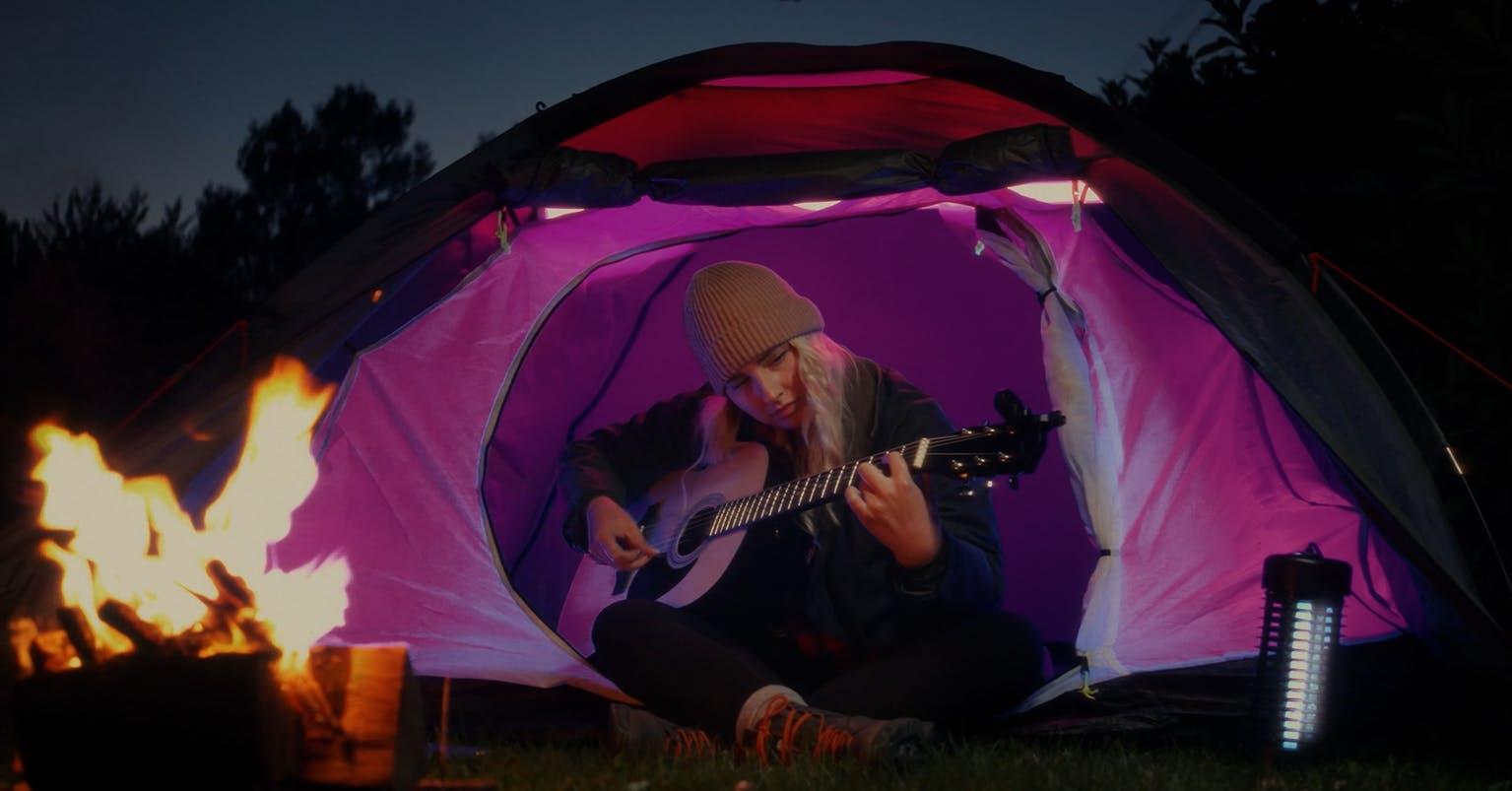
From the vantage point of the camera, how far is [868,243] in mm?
4406

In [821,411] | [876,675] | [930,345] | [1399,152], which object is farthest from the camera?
[1399,152]

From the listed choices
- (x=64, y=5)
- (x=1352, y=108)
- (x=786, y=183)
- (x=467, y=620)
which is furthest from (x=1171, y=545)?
(x=64, y=5)

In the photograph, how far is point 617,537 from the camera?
3.82m

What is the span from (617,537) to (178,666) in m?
1.74

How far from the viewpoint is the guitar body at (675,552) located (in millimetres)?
3664

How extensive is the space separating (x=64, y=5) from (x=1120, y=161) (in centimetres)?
883

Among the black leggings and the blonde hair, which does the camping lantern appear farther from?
the blonde hair

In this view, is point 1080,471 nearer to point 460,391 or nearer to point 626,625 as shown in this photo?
point 626,625

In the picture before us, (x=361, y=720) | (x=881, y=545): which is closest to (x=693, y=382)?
(x=881, y=545)

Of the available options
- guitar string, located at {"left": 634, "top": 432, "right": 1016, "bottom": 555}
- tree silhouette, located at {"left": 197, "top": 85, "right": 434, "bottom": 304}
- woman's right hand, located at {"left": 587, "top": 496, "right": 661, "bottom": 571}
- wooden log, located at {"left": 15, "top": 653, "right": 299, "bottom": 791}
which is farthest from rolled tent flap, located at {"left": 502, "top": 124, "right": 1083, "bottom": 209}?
tree silhouette, located at {"left": 197, "top": 85, "right": 434, "bottom": 304}

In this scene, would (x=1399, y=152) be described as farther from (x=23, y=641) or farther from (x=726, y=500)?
(x=23, y=641)

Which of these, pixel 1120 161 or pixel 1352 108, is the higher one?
pixel 1352 108

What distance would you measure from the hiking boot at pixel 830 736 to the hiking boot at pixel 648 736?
0.13 metres

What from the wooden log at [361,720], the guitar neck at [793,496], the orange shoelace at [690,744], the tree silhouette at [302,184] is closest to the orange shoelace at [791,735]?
the orange shoelace at [690,744]
